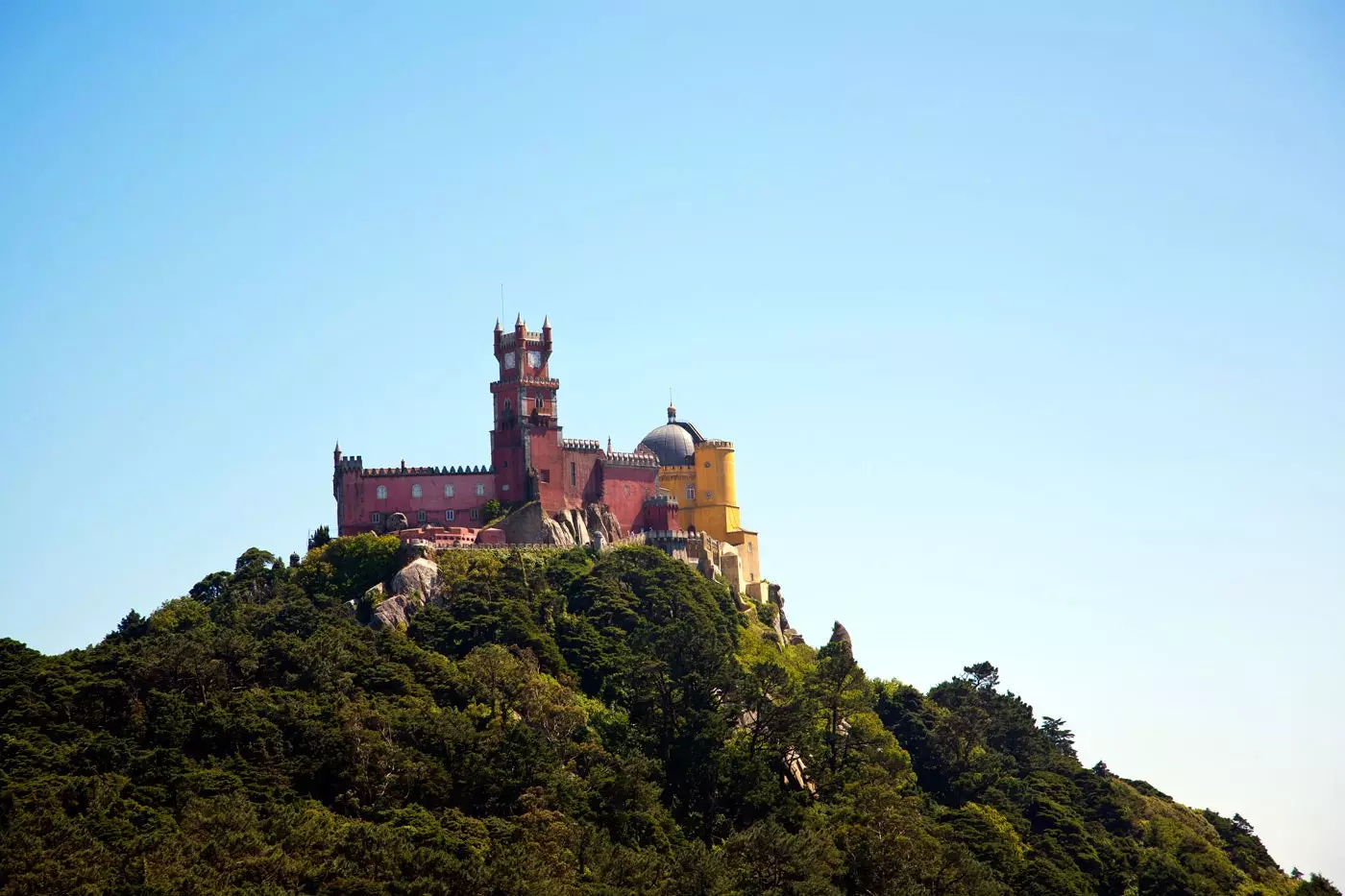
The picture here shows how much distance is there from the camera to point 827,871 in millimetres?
84062

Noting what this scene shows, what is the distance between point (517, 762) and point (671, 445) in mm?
42785

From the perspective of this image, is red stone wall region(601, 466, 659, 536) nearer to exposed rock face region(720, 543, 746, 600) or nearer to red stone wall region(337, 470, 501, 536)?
exposed rock face region(720, 543, 746, 600)

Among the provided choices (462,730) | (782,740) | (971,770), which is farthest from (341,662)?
(971,770)

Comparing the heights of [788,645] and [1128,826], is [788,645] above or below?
above

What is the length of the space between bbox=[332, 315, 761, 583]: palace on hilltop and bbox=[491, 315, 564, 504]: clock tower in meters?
0.05

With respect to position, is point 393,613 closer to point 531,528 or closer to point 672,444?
point 531,528

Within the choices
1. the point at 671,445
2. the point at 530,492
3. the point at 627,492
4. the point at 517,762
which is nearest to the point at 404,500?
the point at 530,492

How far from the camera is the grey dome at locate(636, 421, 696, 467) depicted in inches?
4943

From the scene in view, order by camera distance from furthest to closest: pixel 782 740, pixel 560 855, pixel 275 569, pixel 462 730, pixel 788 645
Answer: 1. pixel 788 645
2. pixel 275 569
3. pixel 782 740
4. pixel 462 730
5. pixel 560 855

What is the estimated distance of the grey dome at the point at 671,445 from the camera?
12556 cm

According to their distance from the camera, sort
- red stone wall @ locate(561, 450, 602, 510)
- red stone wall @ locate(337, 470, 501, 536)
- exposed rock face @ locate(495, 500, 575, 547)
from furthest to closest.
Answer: red stone wall @ locate(561, 450, 602, 510) → red stone wall @ locate(337, 470, 501, 536) → exposed rock face @ locate(495, 500, 575, 547)

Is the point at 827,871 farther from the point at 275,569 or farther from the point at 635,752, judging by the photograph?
the point at 275,569

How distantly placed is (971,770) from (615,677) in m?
23.4

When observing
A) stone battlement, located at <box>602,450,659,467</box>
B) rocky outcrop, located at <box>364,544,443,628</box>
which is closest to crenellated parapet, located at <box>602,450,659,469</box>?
stone battlement, located at <box>602,450,659,467</box>
